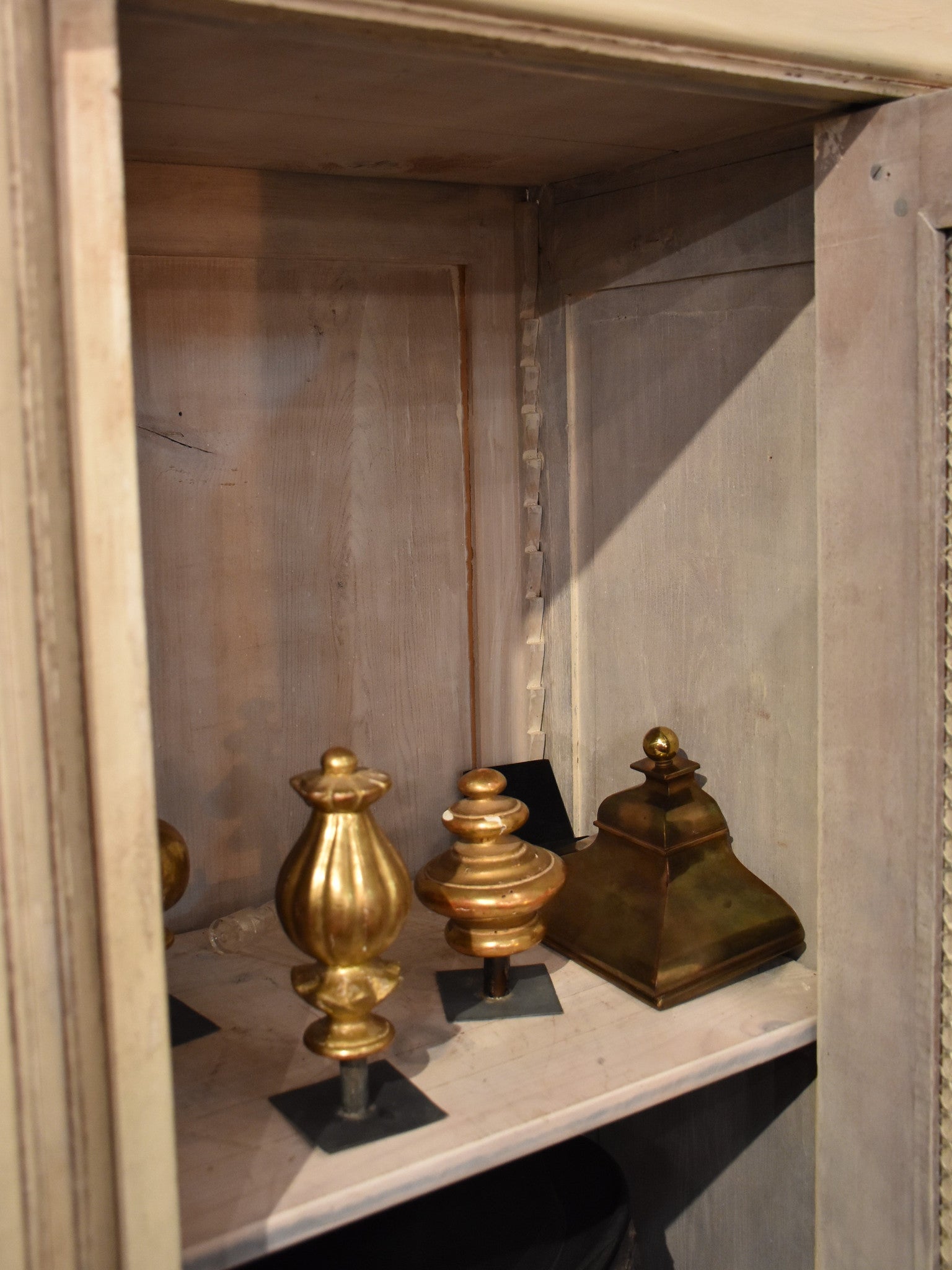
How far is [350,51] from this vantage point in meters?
0.81

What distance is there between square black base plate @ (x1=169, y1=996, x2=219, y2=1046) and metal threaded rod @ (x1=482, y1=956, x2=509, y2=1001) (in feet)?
0.81

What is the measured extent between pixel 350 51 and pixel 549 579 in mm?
744

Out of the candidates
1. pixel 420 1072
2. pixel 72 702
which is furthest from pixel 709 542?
pixel 72 702

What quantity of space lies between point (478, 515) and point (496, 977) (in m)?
0.54

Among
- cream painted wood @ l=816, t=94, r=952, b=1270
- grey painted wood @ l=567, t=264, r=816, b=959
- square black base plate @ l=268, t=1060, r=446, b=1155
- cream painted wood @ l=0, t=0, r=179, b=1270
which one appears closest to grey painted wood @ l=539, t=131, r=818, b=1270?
grey painted wood @ l=567, t=264, r=816, b=959

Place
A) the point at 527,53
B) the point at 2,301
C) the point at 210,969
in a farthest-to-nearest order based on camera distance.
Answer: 1. the point at 210,969
2. the point at 527,53
3. the point at 2,301

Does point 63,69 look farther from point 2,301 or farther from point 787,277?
point 787,277

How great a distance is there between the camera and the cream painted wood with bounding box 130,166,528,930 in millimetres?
1238

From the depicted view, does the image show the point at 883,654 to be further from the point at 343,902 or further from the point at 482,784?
the point at 343,902

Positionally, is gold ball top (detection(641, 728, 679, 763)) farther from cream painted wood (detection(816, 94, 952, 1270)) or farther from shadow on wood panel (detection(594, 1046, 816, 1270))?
shadow on wood panel (detection(594, 1046, 816, 1270))

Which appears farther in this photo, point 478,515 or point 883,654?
point 478,515

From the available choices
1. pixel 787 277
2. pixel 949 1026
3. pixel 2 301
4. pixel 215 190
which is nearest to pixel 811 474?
pixel 787 277

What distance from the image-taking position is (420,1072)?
102 cm

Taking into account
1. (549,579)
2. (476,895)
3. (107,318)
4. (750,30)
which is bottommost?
(476,895)
